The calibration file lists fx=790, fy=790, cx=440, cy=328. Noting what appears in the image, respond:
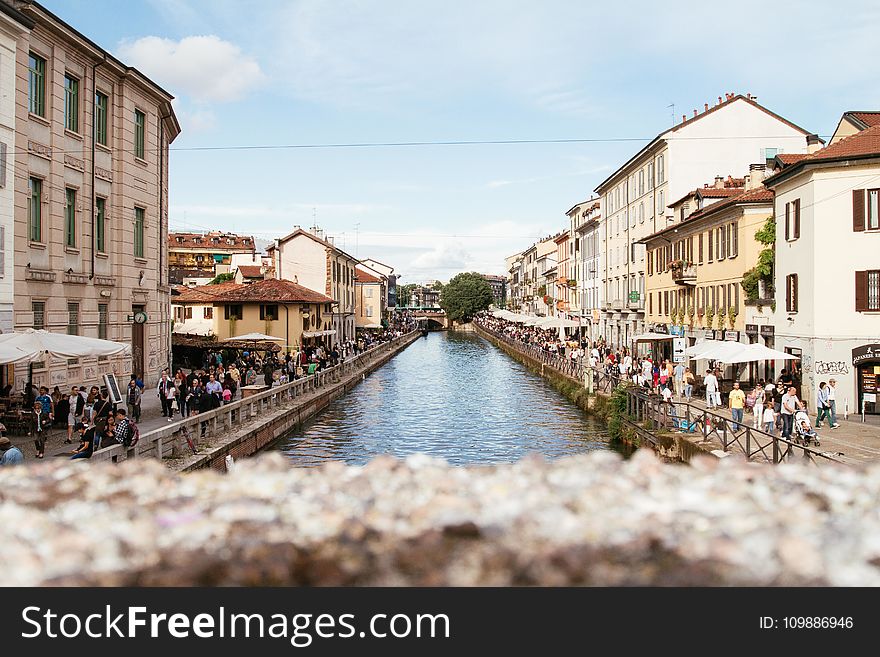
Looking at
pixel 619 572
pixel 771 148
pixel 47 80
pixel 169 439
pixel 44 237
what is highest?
pixel 771 148

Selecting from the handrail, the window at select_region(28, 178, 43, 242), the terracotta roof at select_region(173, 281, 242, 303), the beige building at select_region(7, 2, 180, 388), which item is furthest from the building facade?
the window at select_region(28, 178, 43, 242)

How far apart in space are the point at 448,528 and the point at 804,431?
16602 millimetres

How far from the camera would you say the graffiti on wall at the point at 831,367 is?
78.6ft

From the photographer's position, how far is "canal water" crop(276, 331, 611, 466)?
24.8 metres

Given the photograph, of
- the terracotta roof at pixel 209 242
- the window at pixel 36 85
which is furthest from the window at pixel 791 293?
the terracotta roof at pixel 209 242

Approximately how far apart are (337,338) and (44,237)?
48.3m

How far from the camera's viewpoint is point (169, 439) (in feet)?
54.2

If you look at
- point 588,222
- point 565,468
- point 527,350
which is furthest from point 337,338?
point 565,468

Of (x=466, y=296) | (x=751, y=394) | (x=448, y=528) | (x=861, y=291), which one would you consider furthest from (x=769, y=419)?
(x=466, y=296)

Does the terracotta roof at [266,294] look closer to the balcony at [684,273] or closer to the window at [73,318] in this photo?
the balcony at [684,273]

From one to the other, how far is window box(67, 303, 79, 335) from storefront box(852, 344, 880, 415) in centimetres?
2410

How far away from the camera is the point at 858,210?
24.0m

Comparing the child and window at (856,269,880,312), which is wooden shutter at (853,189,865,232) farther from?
the child

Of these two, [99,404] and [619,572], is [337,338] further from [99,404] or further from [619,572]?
[619,572]
